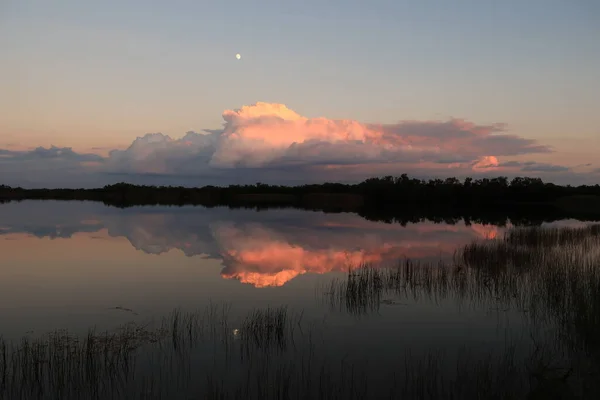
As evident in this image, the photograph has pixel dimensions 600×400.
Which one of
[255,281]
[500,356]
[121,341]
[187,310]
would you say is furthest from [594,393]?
[255,281]

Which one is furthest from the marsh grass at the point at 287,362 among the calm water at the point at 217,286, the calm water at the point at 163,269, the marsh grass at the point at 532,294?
the calm water at the point at 163,269

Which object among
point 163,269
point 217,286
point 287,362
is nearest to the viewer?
point 287,362

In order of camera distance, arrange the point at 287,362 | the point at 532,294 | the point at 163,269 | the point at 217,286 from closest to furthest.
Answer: the point at 287,362 → the point at 532,294 → the point at 217,286 → the point at 163,269

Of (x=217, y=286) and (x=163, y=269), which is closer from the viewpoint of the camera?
(x=217, y=286)

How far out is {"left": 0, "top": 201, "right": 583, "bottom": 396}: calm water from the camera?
10.2 meters

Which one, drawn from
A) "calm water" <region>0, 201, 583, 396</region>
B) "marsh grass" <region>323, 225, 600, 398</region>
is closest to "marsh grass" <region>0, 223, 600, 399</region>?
"marsh grass" <region>323, 225, 600, 398</region>

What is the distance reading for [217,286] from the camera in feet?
51.5

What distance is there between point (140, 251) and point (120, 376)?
60.0 ft

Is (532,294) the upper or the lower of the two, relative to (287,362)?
upper

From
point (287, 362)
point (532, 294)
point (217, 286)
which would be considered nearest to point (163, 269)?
point (217, 286)

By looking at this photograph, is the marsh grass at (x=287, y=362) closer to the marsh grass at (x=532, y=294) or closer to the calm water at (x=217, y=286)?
the marsh grass at (x=532, y=294)

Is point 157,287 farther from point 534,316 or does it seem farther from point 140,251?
point 534,316

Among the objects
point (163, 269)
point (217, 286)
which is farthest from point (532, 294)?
point (163, 269)

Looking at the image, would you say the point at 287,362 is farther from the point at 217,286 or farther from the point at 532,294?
the point at 532,294
